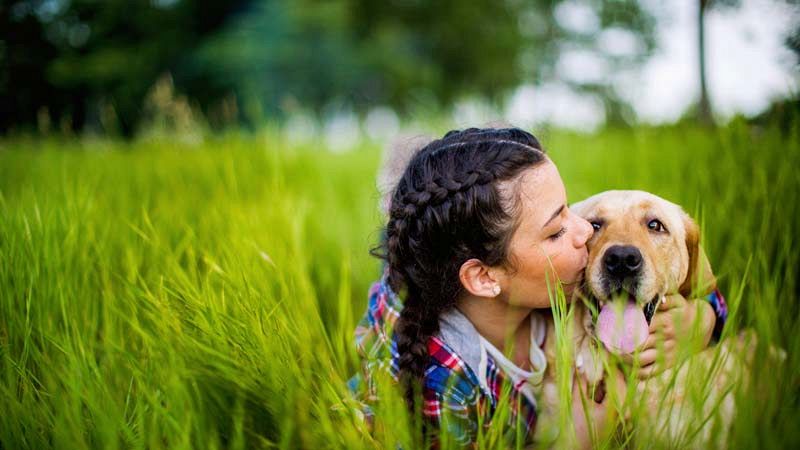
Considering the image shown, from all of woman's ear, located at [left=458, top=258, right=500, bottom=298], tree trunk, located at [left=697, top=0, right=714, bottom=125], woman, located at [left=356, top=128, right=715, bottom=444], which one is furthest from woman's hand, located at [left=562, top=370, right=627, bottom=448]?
tree trunk, located at [left=697, top=0, right=714, bottom=125]

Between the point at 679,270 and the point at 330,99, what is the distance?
52.6 ft

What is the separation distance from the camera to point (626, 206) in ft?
5.90

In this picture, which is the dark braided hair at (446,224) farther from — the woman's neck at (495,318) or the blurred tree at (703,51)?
the blurred tree at (703,51)

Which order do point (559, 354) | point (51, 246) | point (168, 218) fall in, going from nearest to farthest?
point (559, 354) → point (51, 246) → point (168, 218)

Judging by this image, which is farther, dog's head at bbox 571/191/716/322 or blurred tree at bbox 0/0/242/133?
blurred tree at bbox 0/0/242/133

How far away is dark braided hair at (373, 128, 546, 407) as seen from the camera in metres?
1.68

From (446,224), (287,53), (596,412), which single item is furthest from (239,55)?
(596,412)

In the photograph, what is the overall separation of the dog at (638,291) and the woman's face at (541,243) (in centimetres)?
7

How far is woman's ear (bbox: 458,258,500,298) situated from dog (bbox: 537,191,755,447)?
0.85 ft

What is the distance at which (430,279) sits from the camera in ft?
5.66

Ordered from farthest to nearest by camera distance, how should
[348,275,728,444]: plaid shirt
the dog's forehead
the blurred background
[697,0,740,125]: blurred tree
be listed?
the blurred background
[697,0,740,125]: blurred tree
the dog's forehead
[348,275,728,444]: plaid shirt

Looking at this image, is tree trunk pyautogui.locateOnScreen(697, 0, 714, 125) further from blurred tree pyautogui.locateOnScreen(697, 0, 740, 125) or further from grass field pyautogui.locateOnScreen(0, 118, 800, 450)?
grass field pyautogui.locateOnScreen(0, 118, 800, 450)

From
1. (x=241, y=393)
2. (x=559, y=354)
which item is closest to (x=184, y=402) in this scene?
(x=241, y=393)

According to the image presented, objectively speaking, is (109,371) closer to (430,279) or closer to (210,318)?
(210,318)
